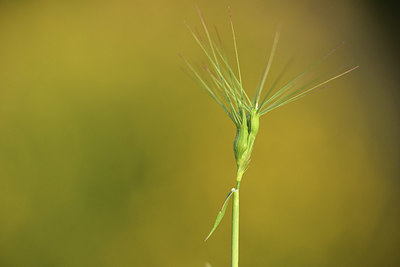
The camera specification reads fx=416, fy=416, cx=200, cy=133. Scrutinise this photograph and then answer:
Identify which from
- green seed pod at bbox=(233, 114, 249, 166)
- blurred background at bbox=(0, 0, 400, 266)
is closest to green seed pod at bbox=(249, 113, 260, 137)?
green seed pod at bbox=(233, 114, 249, 166)

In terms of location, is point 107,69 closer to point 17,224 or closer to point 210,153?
point 210,153

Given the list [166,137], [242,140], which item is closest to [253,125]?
[242,140]

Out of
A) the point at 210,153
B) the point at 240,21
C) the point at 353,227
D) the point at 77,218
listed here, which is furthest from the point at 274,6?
the point at 77,218

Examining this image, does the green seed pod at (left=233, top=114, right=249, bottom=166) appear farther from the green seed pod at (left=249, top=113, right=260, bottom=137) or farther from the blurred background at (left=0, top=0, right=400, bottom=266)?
the blurred background at (left=0, top=0, right=400, bottom=266)

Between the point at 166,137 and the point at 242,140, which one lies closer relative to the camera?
the point at 242,140

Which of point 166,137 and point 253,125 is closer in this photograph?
point 253,125

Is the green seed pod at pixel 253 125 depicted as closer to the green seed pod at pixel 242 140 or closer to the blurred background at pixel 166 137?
the green seed pod at pixel 242 140

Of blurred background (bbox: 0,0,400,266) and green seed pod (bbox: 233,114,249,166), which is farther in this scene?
blurred background (bbox: 0,0,400,266)

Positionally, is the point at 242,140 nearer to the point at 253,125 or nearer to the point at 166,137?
the point at 253,125
